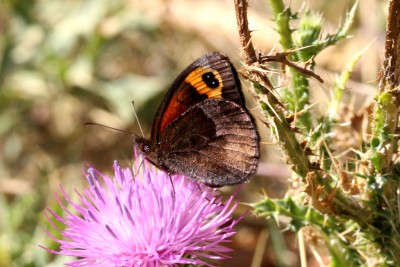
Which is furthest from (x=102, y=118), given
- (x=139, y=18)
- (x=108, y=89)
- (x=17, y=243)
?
(x=17, y=243)

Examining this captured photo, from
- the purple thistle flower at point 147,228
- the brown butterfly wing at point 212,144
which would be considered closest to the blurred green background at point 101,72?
the brown butterfly wing at point 212,144

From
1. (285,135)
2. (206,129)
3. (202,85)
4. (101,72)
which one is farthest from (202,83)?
(101,72)

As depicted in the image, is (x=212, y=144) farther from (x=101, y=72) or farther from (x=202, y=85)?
(x=101, y=72)

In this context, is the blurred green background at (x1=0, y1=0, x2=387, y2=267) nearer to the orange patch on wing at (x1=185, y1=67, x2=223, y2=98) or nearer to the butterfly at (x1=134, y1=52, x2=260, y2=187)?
the butterfly at (x1=134, y1=52, x2=260, y2=187)

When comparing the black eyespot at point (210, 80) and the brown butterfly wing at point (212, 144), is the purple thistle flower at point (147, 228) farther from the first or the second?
the black eyespot at point (210, 80)

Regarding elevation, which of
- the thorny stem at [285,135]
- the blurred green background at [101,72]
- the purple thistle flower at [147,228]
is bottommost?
the purple thistle flower at [147,228]
